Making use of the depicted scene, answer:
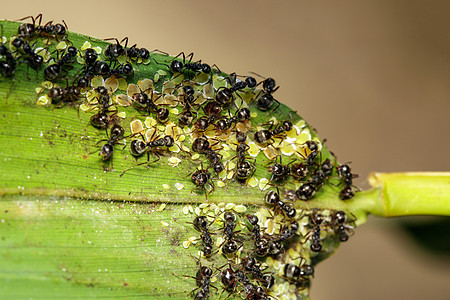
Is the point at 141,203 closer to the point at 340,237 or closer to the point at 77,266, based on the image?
the point at 77,266

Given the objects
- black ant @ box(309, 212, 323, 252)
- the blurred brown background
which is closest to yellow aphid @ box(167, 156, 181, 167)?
black ant @ box(309, 212, 323, 252)

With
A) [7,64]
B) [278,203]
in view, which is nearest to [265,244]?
[278,203]

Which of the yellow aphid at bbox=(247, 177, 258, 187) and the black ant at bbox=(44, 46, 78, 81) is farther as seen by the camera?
the yellow aphid at bbox=(247, 177, 258, 187)

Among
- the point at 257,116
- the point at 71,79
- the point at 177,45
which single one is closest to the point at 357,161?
the point at 177,45

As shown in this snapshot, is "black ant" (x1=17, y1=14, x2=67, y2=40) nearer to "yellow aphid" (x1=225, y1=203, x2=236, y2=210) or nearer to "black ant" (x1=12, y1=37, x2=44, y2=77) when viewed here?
"black ant" (x1=12, y1=37, x2=44, y2=77)

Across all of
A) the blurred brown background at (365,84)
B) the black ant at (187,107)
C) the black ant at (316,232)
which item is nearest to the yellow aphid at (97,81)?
the black ant at (187,107)

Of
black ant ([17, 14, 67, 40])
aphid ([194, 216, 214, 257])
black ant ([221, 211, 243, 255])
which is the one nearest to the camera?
black ant ([17, 14, 67, 40])

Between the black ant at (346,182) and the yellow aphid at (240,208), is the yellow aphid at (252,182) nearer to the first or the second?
the yellow aphid at (240,208)

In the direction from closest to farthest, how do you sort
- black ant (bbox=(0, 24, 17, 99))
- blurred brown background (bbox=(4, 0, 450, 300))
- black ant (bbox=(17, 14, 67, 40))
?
black ant (bbox=(0, 24, 17, 99))
black ant (bbox=(17, 14, 67, 40))
blurred brown background (bbox=(4, 0, 450, 300))
